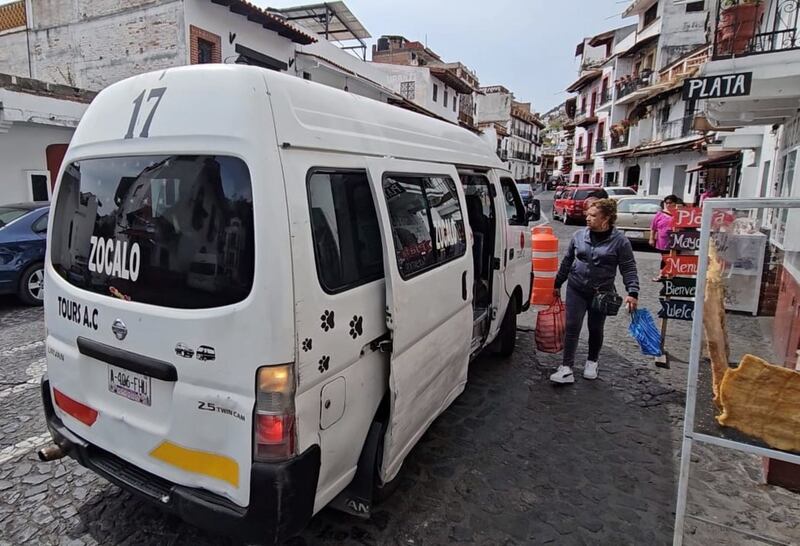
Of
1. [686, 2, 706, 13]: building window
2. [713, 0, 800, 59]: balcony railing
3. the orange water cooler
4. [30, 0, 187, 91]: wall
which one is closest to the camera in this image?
[713, 0, 800, 59]: balcony railing

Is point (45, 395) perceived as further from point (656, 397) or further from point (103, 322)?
point (656, 397)

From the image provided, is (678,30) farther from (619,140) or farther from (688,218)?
(688,218)

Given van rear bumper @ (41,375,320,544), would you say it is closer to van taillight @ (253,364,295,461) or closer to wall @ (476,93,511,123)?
van taillight @ (253,364,295,461)

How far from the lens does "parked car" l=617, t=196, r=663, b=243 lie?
48.6 ft

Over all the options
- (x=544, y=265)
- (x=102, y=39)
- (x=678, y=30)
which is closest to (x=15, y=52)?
(x=102, y=39)

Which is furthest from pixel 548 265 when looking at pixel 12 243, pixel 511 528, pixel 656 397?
pixel 12 243

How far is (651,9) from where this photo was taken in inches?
1169

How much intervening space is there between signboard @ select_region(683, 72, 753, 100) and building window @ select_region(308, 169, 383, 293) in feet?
18.6

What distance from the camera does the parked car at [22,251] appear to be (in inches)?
264

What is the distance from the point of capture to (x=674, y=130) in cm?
2439

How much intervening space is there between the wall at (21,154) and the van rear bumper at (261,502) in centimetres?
1236

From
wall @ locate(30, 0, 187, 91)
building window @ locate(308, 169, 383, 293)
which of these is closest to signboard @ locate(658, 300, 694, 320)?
building window @ locate(308, 169, 383, 293)

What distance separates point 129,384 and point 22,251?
614cm

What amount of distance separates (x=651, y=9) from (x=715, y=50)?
93.3ft
